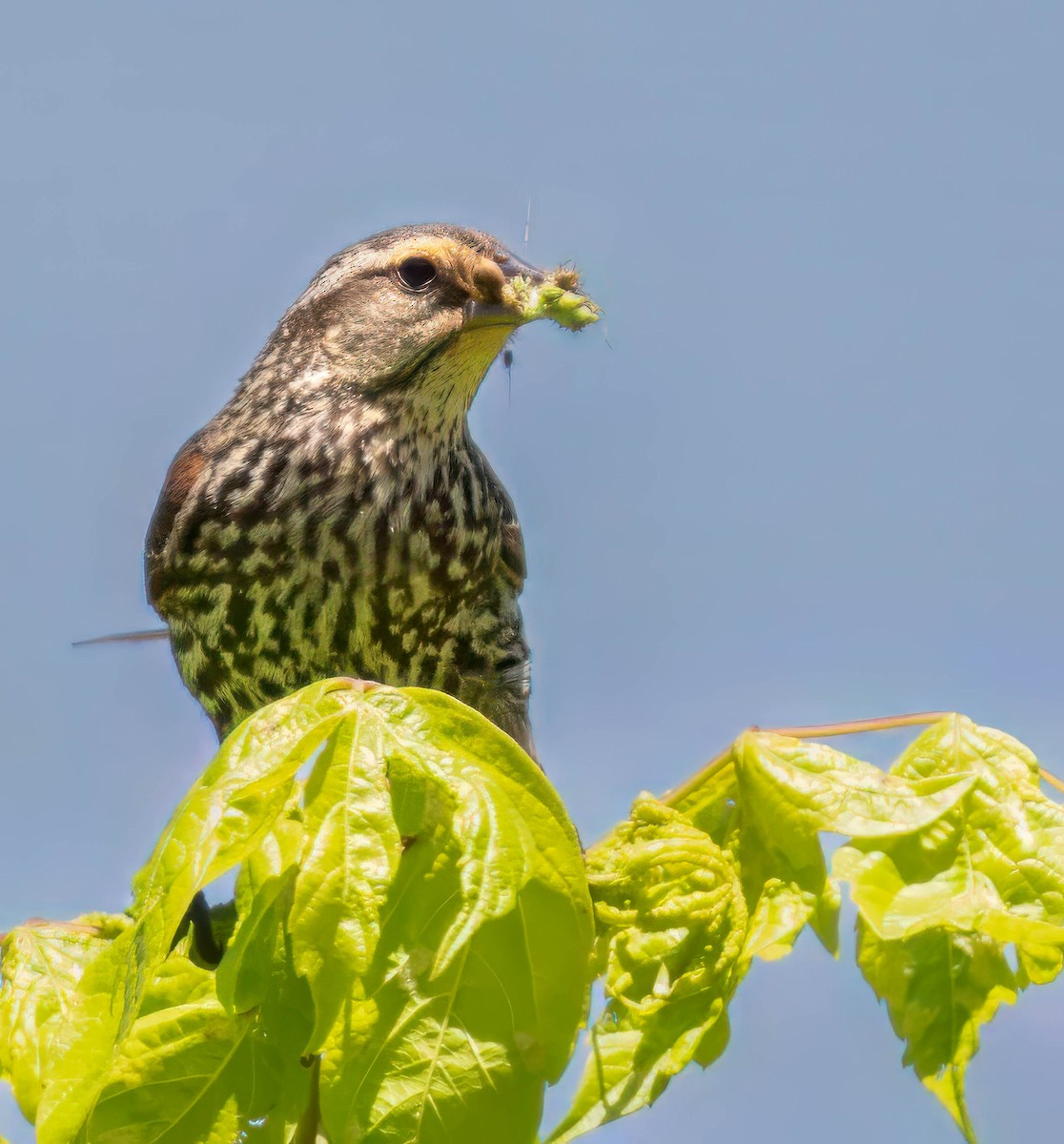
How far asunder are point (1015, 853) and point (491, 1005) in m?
0.84

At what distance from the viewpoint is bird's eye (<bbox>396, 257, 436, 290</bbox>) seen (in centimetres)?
461

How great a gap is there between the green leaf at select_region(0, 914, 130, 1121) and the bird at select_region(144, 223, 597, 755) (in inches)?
68.8

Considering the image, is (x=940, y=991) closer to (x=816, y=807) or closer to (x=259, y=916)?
(x=816, y=807)

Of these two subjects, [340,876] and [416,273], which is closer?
[340,876]

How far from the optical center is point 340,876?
6.44 feet

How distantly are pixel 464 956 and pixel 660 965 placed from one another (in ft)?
1.46

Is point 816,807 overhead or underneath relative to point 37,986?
overhead

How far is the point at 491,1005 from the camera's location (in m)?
2.11

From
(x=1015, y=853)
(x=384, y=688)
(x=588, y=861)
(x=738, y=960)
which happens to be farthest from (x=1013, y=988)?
(x=384, y=688)

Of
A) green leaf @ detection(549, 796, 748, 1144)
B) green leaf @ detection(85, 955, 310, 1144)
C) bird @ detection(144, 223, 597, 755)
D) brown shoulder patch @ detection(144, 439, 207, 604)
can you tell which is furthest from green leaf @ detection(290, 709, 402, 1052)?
brown shoulder patch @ detection(144, 439, 207, 604)

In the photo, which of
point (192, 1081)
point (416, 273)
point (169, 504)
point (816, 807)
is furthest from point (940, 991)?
point (169, 504)

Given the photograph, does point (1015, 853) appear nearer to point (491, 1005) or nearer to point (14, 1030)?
point (491, 1005)

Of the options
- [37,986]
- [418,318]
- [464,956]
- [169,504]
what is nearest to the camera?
[464,956]

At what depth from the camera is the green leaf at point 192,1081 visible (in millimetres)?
2184
